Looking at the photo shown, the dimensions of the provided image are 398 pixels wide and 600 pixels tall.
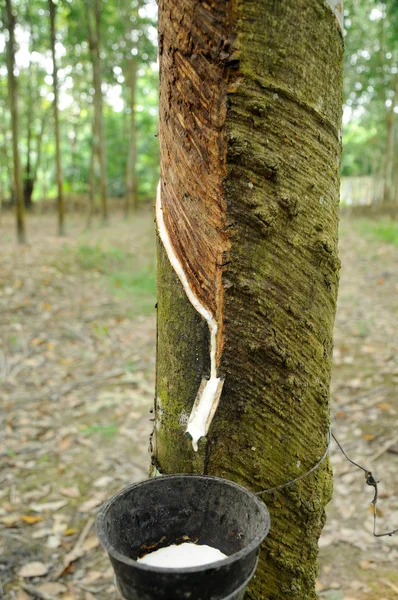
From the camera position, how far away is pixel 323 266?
4.58ft

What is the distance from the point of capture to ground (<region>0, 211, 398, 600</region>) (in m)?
2.52

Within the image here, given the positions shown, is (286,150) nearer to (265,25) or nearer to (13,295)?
(265,25)

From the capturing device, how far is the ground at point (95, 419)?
252 centimetres

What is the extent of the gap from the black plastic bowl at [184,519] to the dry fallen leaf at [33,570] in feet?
4.95

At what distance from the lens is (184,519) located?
133cm

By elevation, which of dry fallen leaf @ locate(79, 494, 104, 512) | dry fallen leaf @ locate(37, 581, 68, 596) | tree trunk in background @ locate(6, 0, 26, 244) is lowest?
dry fallen leaf @ locate(79, 494, 104, 512)

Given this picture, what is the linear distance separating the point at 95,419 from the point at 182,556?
3.03 meters

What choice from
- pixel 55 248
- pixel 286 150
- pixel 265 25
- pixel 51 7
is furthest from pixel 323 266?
pixel 51 7

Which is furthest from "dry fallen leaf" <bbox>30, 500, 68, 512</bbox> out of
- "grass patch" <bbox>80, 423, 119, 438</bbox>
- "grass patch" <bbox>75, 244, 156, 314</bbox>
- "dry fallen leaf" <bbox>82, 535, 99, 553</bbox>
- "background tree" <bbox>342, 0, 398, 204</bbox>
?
"background tree" <bbox>342, 0, 398, 204</bbox>

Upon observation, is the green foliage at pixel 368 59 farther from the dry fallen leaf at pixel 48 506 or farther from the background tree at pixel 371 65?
the dry fallen leaf at pixel 48 506

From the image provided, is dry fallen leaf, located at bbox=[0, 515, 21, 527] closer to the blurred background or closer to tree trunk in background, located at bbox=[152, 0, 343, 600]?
the blurred background

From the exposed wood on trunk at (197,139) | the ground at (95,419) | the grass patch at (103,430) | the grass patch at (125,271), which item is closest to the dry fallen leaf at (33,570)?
the ground at (95,419)

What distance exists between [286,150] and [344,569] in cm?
224

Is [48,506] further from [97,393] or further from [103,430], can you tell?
[97,393]
